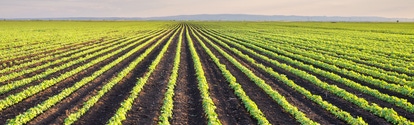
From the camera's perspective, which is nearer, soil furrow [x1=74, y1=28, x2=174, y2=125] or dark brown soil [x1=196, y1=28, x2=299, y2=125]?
soil furrow [x1=74, y1=28, x2=174, y2=125]

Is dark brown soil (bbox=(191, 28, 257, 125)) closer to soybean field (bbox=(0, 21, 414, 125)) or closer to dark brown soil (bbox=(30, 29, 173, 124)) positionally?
soybean field (bbox=(0, 21, 414, 125))

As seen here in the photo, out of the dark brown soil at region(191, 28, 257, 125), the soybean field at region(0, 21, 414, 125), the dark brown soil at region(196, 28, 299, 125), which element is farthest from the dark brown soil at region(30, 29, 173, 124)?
the dark brown soil at region(196, 28, 299, 125)

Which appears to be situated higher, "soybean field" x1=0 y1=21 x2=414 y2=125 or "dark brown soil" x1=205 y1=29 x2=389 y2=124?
"soybean field" x1=0 y1=21 x2=414 y2=125

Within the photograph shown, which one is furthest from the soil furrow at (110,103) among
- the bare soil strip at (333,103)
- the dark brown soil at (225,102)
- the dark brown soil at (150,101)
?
the bare soil strip at (333,103)

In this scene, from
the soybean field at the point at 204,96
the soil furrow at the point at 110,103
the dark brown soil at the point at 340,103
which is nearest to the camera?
the soil furrow at the point at 110,103

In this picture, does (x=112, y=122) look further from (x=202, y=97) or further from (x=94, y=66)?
(x=94, y=66)

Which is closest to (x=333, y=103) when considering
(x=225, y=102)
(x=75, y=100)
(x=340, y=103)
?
(x=340, y=103)

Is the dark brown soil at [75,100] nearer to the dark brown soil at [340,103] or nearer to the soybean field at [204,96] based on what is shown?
the soybean field at [204,96]

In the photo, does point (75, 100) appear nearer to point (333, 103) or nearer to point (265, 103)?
point (265, 103)

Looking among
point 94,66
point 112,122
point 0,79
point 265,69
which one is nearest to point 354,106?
point 265,69

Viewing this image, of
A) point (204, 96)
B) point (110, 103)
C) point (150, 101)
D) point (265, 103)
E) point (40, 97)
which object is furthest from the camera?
point (40, 97)

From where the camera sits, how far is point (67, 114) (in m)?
10.1

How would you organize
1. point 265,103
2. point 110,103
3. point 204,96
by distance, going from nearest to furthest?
point 110,103 < point 265,103 < point 204,96

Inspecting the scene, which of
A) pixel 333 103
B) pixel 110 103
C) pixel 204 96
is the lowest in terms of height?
pixel 333 103
